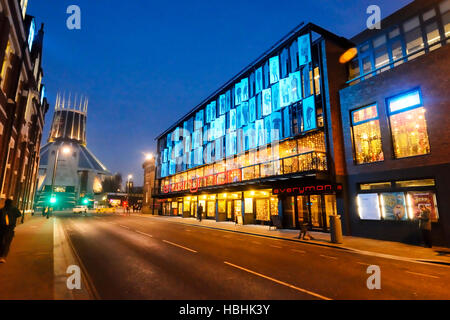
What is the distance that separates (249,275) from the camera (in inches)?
263

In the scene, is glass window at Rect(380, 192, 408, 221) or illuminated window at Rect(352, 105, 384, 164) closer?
glass window at Rect(380, 192, 408, 221)

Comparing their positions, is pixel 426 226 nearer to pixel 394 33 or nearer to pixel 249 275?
pixel 249 275

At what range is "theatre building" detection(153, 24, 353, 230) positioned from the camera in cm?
1766

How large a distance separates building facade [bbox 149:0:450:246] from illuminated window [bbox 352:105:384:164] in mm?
70

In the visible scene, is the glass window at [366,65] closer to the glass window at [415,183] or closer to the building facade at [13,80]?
the glass window at [415,183]

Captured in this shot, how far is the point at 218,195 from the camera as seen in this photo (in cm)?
2995

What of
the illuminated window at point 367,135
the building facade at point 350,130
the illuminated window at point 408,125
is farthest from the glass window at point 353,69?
the illuminated window at point 408,125

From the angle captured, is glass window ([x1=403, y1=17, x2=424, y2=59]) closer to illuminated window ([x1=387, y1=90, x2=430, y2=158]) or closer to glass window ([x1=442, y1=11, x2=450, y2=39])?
glass window ([x1=442, y1=11, x2=450, y2=39])

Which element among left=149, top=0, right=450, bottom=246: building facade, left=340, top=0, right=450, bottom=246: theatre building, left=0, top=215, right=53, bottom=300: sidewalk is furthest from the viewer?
left=149, top=0, right=450, bottom=246: building facade

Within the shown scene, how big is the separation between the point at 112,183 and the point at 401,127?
162 m

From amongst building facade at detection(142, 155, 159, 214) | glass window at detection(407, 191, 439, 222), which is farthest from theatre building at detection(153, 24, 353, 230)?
building facade at detection(142, 155, 159, 214)

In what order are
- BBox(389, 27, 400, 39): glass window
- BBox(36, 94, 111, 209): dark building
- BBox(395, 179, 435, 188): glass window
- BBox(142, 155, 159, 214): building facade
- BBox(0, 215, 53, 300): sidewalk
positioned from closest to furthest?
BBox(0, 215, 53, 300): sidewalk < BBox(395, 179, 435, 188): glass window < BBox(389, 27, 400, 39): glass window < BBox(142, 155, 159, 214): building facade < BBox(36, 94, 111, 209): dark building

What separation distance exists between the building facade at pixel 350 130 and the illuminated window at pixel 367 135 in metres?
0.07

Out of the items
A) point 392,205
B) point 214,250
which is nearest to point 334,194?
point 392,205
